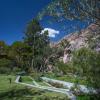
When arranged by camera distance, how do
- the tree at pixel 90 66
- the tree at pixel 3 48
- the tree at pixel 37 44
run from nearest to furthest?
the tree at pixel 90 66 < the tree at pixel 37 44 < the tree at pixel 3 48

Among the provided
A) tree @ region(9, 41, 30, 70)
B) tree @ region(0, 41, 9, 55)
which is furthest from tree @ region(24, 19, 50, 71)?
tree @ region(0, 41, 9, 55)

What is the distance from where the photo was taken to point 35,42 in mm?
67812

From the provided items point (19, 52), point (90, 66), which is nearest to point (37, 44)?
point (19, 52)

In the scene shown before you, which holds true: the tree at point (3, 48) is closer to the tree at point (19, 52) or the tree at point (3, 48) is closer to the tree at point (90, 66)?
the tree at point (19, 52)

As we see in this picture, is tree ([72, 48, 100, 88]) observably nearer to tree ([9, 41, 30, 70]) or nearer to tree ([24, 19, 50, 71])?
tree ([24, 19, 50, 71])

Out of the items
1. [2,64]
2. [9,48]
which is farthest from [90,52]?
[9,48]

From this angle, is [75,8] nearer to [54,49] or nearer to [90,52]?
[90,52]

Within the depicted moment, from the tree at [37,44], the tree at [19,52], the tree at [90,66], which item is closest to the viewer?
the tree at [90,66]

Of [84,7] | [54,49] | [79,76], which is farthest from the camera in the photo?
[54,49]

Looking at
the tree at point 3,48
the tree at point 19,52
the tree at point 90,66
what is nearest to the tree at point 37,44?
the tree at point 19,52

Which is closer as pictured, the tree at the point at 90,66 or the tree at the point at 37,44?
the tree at the point at 90,66

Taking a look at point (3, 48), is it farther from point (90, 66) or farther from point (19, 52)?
point (90, 66)

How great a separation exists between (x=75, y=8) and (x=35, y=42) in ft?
185

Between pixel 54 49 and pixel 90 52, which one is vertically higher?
pixel 54 49
